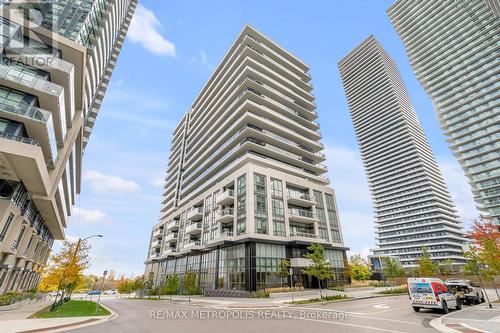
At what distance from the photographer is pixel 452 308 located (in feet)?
53.4

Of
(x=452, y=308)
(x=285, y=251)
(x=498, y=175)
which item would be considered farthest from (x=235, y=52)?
(x=498, y=175)

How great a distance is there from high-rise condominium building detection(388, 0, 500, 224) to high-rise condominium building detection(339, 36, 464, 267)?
30.2 meters

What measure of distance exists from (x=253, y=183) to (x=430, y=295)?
27.5 metres

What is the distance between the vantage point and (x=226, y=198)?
42125 millimetres

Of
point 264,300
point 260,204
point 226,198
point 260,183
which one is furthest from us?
point 226,198

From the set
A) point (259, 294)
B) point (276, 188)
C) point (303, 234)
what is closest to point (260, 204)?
point (276, 188)

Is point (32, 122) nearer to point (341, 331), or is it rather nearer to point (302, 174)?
point (341, 331)

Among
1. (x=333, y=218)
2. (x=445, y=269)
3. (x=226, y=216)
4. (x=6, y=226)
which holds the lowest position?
(x=445, y=269)

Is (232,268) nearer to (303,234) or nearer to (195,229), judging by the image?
(303,234)

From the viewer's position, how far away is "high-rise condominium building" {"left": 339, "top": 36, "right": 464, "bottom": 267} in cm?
10924

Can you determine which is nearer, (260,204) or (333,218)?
(260,204)

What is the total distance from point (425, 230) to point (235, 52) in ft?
376

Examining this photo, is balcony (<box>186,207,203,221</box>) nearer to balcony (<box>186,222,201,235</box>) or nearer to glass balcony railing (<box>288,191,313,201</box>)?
balcony (<box>186,222,201,235</box>)

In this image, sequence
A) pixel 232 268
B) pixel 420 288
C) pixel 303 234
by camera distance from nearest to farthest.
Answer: pixel 420 288, pixel 232 268, pixel 303 234
